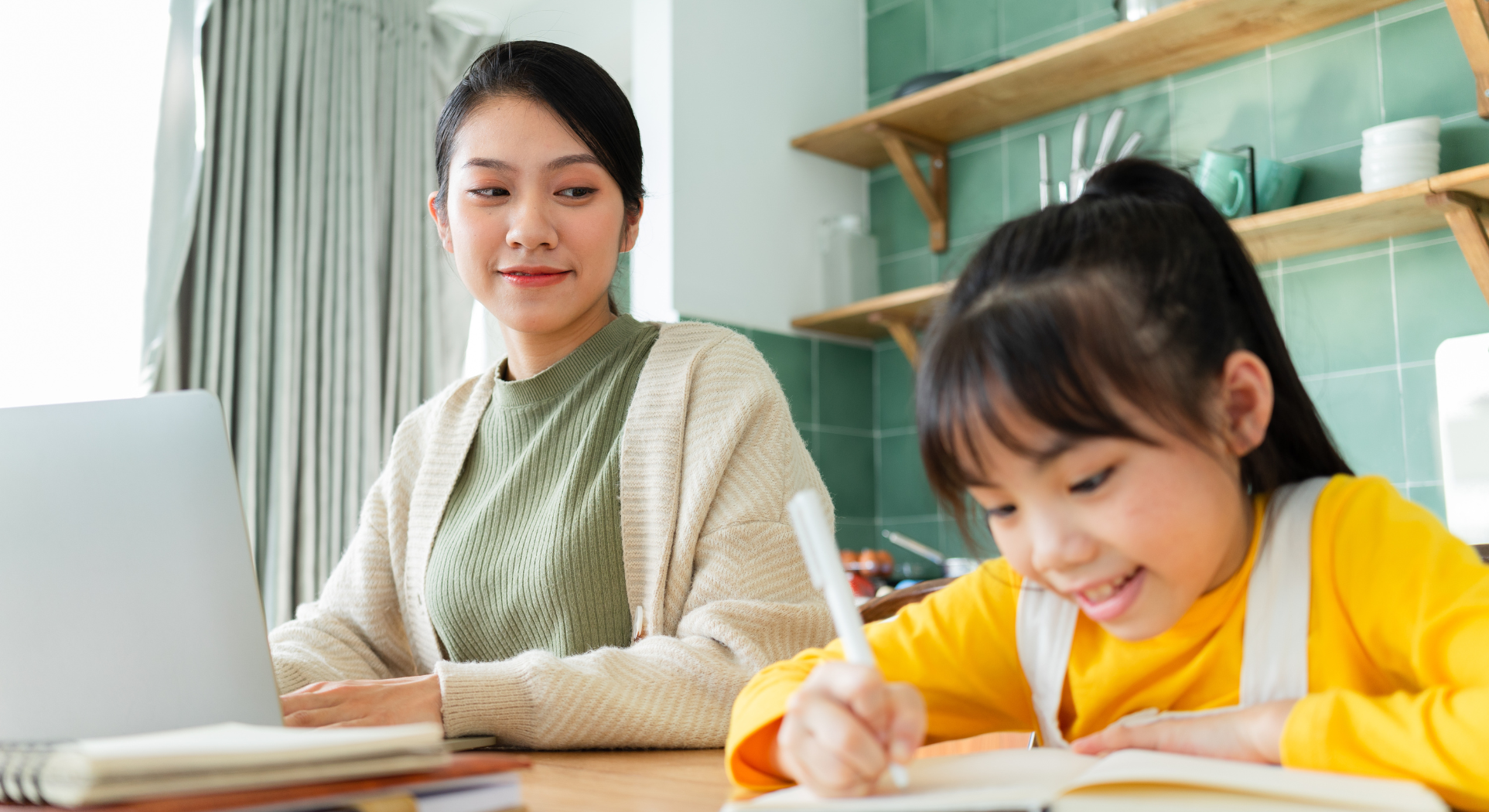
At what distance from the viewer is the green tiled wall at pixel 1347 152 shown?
2168 millimetres

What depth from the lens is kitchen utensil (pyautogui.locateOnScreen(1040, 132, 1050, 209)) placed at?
267 centimetres

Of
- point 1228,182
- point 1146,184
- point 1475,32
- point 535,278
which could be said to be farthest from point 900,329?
point 1146,184

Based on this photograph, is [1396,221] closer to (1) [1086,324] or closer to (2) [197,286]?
(1) [1086,324]

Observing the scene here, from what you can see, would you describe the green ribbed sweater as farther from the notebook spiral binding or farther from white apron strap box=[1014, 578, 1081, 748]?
the notebook spiral binding

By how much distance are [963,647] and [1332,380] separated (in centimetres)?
189

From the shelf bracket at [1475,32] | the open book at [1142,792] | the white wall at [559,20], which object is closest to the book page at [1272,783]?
the open book at [1142,792]

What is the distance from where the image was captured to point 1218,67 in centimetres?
252

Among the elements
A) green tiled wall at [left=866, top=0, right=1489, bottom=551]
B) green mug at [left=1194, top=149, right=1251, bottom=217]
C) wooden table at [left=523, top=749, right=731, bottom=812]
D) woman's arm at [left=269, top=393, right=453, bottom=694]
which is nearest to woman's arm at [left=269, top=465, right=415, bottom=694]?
woman's arm at [left=269, top=393, right=453, bottom=694]

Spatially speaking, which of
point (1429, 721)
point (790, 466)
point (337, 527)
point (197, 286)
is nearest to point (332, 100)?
point (197, 286)

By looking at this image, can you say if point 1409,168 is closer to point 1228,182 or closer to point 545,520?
point 1228,182

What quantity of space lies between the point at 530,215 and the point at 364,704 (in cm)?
50

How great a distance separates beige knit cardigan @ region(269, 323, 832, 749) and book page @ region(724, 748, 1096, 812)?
31 cm

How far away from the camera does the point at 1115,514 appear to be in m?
0.60

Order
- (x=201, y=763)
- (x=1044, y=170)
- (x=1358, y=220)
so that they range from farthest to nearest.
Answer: (x=1044, y=170), (x=1358, y=220), (x=201, y=763)
